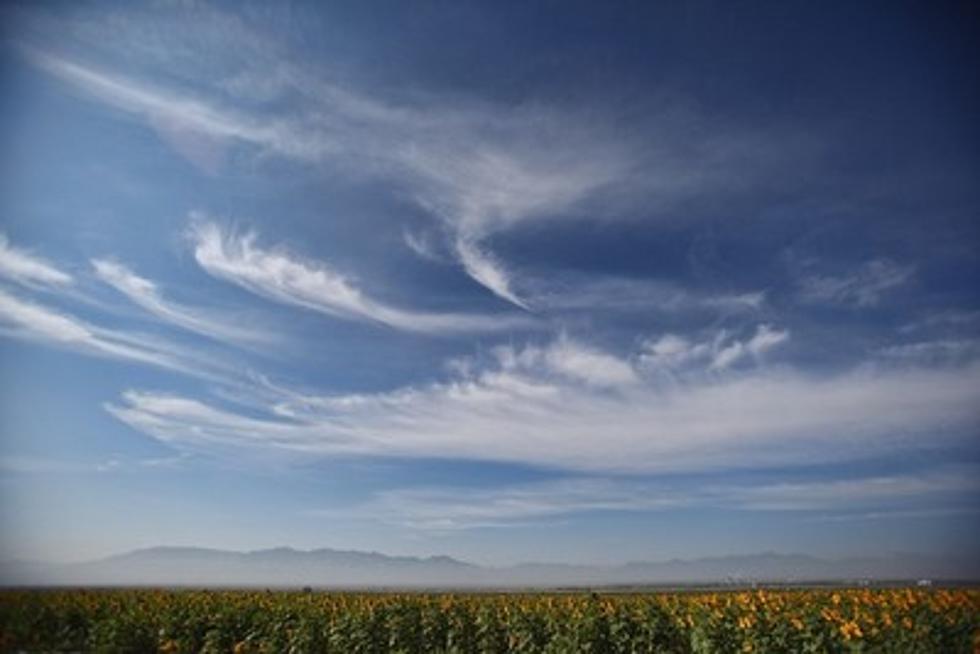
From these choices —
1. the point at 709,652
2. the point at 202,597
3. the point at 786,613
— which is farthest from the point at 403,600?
the point at 786,613

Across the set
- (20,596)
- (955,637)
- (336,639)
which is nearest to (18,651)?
(20,596)

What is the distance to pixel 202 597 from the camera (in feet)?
97.9

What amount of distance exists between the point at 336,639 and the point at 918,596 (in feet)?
57.6

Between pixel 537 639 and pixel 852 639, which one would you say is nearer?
pixel 852 639

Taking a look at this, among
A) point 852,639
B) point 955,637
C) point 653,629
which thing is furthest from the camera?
point 653,629

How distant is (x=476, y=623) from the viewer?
25.7 meters

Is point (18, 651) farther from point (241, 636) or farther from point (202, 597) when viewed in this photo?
point (202, 597)

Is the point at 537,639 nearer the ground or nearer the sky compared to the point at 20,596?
nearer the ground

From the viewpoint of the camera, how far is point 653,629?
23.4m

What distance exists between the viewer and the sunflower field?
18.6 m

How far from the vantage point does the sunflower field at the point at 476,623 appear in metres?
18.6

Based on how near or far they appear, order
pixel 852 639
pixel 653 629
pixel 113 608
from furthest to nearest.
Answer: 1. pixel 113 608
2. pixel 653 629
3. pixel 852 639

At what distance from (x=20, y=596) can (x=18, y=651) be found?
6597 millimetres

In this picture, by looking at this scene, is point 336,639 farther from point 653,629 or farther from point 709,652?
point 709,652
